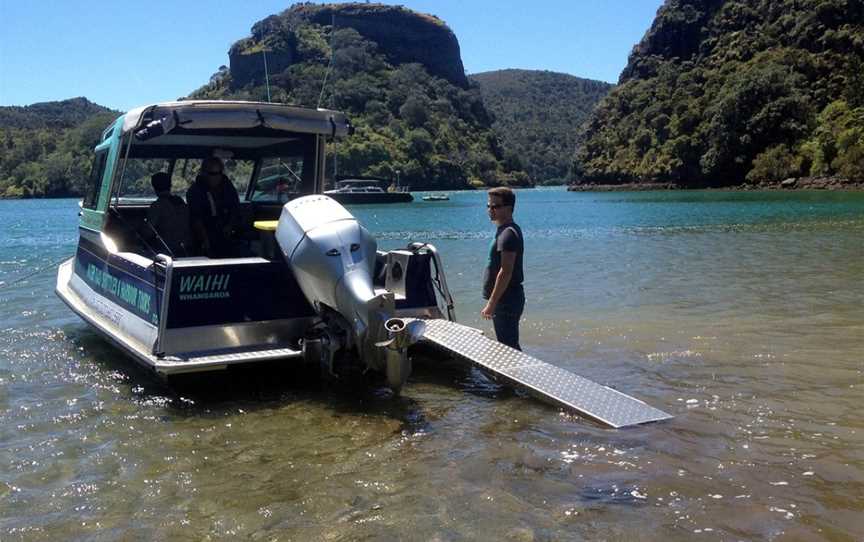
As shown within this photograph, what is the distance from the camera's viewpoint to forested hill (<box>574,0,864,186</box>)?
285ft

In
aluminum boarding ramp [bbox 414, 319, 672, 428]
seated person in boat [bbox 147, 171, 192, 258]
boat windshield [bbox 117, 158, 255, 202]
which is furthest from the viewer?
boat windshield [bbox 117, 158, 255, 202]

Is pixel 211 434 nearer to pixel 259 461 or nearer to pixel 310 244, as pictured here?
pixel 259 461

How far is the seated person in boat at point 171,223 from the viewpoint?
29.2 feet

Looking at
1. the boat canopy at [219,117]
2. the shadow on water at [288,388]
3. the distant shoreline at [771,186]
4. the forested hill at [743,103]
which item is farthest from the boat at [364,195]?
the shadow on water at [288,388]

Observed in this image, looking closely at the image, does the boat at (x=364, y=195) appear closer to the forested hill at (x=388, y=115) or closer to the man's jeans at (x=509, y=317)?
the forested hill at (x=388, y=115)

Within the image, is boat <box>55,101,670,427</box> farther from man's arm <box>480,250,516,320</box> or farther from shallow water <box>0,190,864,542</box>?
man's arm <box>480,250,516,320</box>

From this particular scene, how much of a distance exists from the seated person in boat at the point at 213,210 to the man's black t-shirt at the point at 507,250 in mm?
3701

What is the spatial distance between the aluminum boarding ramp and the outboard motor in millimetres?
543

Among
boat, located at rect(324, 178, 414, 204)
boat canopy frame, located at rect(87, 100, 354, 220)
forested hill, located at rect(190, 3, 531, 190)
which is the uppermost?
forested hill, located at rect(190, 3, 531, 190)

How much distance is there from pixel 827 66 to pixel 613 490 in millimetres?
109036

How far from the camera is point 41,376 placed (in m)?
8.37

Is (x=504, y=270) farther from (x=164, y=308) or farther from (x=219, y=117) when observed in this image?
(x=219, y=117)

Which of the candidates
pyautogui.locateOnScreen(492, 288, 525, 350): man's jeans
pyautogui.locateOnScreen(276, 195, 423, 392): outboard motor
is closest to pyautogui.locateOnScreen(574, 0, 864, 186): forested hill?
pyautogui.locateOnScreen(492, 288, 525, 350): man's jeans

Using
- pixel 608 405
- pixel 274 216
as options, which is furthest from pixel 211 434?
pixel 274 216
